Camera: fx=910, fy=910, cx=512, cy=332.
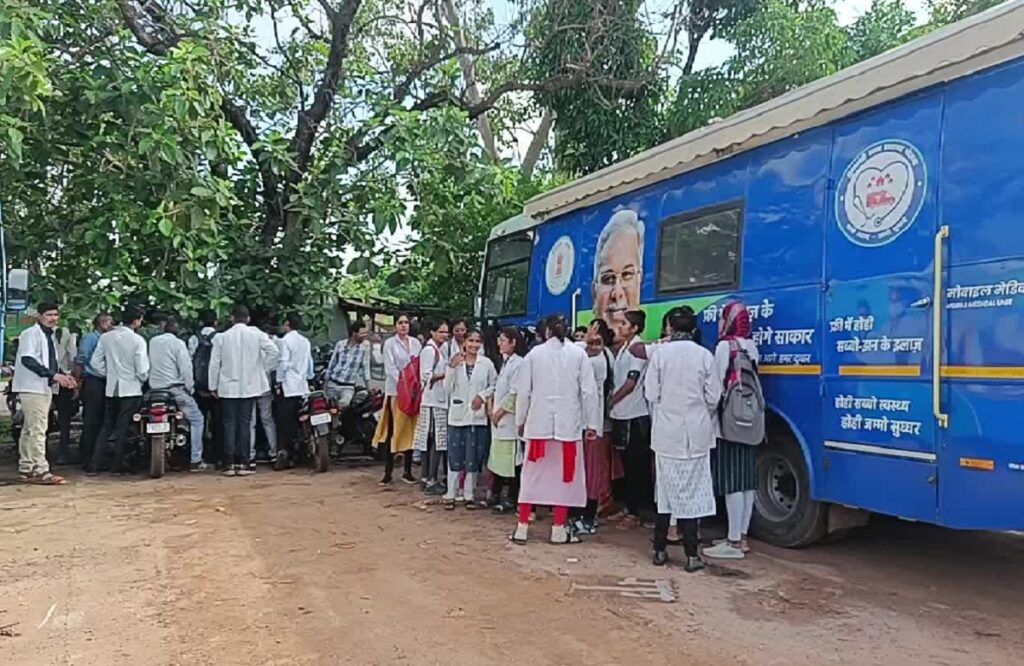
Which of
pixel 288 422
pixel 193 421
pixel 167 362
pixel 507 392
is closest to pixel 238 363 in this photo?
pixel 167 362

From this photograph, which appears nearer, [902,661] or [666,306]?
[902,661]

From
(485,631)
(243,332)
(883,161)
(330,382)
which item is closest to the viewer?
(485,631)

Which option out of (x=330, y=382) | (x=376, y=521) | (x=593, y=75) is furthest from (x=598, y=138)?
(x=376, y=521)

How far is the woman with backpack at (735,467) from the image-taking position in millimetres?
5973

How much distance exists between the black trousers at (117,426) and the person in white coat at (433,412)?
3.34m

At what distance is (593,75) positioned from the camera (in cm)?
1386

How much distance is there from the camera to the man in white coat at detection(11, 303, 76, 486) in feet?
29.8

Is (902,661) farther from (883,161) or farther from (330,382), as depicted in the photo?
(330,382)

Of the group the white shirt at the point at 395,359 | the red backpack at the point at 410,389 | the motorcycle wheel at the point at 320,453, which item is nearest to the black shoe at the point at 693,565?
the red backpack at the point at 410,389

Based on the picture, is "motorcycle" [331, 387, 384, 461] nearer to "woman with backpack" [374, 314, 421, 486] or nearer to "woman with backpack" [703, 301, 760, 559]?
"woman with backpack" [374, 314, 421, 486]

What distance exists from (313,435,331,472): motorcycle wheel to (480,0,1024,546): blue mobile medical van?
14.7 feet

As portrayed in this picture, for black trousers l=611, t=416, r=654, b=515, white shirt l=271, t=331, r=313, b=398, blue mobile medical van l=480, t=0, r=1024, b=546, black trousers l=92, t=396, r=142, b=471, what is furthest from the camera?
white shirt l=271, t=331, r=313, b=398

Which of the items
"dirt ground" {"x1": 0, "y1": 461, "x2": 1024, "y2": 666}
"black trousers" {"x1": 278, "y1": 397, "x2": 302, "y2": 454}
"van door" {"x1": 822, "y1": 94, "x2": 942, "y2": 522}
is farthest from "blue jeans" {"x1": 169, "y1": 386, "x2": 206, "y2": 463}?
"van door" {"x1": 822, "y1": 94, "x2": 942, "y2": 522}

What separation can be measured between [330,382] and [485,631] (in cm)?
673
